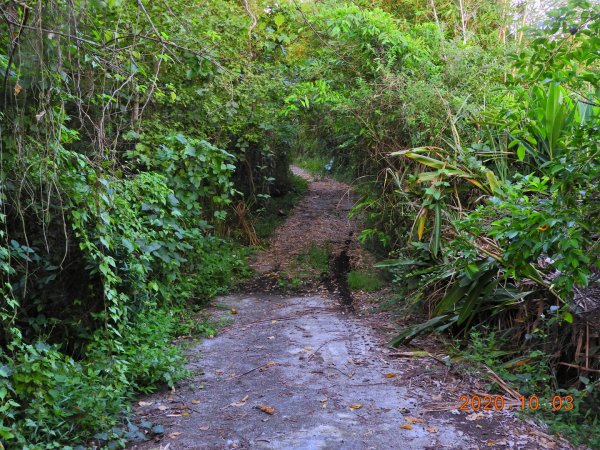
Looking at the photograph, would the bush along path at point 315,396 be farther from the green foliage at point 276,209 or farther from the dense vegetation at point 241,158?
the green foliage at point 276,209

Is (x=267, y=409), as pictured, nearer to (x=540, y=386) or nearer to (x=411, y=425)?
(x=411, y=425)

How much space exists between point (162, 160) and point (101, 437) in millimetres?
3921

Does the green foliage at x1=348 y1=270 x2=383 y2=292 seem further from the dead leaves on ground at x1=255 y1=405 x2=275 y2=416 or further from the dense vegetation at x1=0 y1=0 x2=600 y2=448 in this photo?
the dead leaves on ground at x1=255 y1=405 x2=275 y2=416

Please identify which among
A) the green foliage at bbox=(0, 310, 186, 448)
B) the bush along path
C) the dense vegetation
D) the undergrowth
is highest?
the dense vegetation

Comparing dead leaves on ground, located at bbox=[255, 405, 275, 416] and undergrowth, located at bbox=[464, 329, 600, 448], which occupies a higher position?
undergrowth, located at bbox=[464, 329, 600, 448]

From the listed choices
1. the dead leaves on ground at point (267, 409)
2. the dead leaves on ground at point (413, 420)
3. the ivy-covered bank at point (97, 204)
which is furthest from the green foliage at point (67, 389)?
the dead leaves on ground at point (413, 420)

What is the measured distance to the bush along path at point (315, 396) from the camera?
13.7 ft

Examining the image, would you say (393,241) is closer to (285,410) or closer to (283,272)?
(283,272)

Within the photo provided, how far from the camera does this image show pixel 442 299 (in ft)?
21.0

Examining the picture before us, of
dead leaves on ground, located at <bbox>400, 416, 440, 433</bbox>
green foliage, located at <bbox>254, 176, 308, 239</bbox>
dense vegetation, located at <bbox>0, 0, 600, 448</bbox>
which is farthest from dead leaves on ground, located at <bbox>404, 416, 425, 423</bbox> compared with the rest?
green foliage, located at <bbox>254, 176, 308, 239</bbox>
